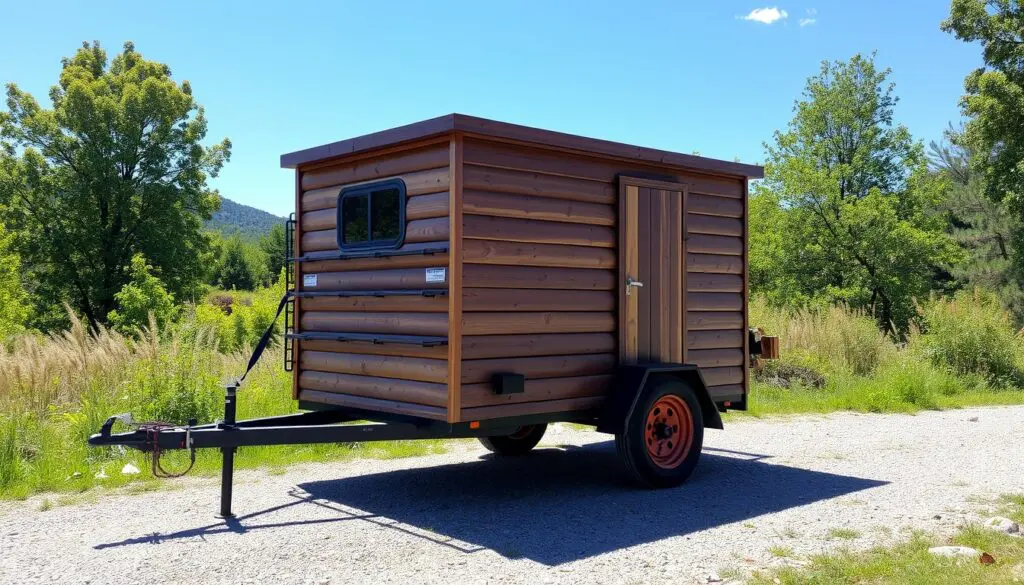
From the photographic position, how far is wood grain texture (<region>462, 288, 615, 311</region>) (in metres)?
6.16

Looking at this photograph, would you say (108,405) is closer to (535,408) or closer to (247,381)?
(247,381)

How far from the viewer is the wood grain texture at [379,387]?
6211 mm

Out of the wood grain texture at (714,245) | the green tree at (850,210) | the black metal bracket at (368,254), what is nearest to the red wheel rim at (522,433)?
the wood grain texture at (714,245)

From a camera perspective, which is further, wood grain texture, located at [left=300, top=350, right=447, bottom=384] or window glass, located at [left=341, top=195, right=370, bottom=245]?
window glass, located at [left=341, top=195, right=370, bottom=245]

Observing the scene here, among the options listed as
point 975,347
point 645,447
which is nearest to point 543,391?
point 645,447

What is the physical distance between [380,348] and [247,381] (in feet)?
14.8

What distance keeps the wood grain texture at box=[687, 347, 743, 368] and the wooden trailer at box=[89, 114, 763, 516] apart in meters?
0.02

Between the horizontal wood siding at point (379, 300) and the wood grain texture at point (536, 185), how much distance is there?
0.77 ft

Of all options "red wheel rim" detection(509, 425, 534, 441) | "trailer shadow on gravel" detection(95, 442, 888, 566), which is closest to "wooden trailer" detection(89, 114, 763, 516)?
"trailer shadow on gravel" detection(95, 442, 888, 566)

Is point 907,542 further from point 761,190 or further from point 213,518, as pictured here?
point 761,190

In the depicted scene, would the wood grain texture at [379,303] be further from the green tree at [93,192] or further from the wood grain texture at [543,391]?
the green tree at [93,192]

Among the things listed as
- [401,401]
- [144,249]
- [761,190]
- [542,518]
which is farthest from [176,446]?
[144,249]

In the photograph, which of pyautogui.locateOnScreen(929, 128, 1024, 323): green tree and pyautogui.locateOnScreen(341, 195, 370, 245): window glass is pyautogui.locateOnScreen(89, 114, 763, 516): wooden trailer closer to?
pyautogui.locateOnScreen(341, 195, 370, 245): window glass

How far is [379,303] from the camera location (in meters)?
6.77
